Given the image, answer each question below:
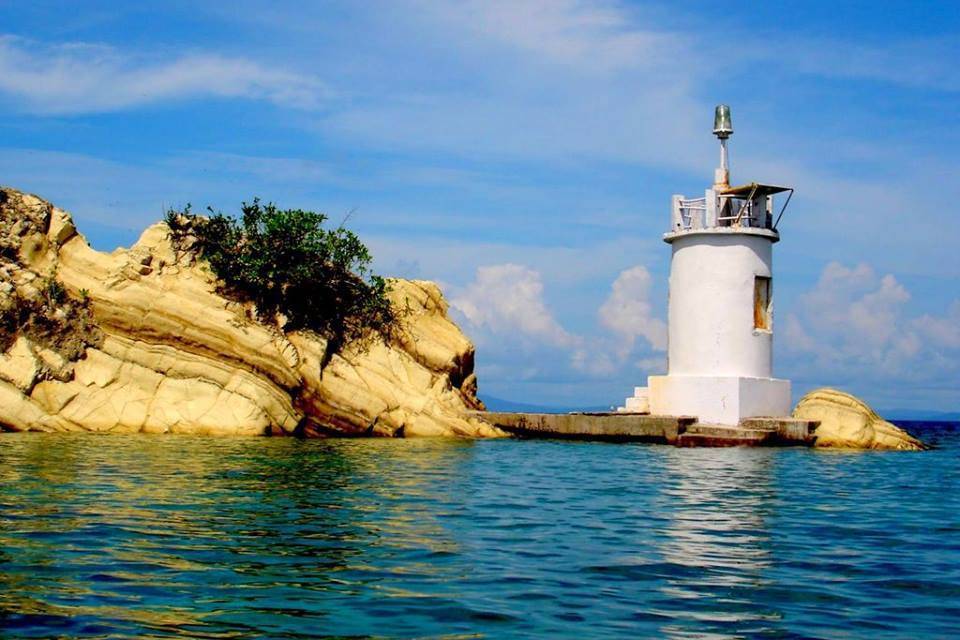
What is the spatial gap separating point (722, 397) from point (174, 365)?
746 inches

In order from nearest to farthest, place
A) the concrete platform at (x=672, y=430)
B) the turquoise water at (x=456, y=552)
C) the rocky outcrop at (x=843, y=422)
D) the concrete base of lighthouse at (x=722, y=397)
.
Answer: the turquoise water at (x=456, y=552) < the concrete platform at (x=672, y=430) < the concrete base of lighthouse at (x=722, y=397) < the rocky outcrop at (x=843, y=422)

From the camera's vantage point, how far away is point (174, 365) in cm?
3409

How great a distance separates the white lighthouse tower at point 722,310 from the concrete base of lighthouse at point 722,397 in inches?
1.4

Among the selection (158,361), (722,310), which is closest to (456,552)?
(158,361)

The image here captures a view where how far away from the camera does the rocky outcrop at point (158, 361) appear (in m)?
33.4

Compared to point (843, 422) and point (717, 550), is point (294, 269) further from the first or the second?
point (717, 550)

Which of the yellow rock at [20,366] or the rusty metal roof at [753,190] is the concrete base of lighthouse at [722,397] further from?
the yellow rock at [20,366]

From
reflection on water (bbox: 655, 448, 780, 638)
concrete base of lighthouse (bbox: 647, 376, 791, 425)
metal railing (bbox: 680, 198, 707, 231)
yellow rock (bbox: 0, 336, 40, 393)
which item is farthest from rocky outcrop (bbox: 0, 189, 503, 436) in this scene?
reflection on water (bbox: 655, 448, 780, 638)

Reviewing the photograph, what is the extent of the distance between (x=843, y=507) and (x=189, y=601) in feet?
42.9

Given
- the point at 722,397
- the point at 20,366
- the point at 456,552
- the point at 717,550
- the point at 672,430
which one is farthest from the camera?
the point at 722,397

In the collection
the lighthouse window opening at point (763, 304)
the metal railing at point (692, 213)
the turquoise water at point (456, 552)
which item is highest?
the metal railing at point (692, 213)

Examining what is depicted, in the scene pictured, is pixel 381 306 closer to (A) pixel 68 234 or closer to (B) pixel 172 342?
(B) pixel 172 342

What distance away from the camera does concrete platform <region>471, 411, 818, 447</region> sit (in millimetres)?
34219

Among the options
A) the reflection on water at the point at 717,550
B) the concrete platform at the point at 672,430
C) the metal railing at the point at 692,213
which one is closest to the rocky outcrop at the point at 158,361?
the concrete platform at the point at 672,430
